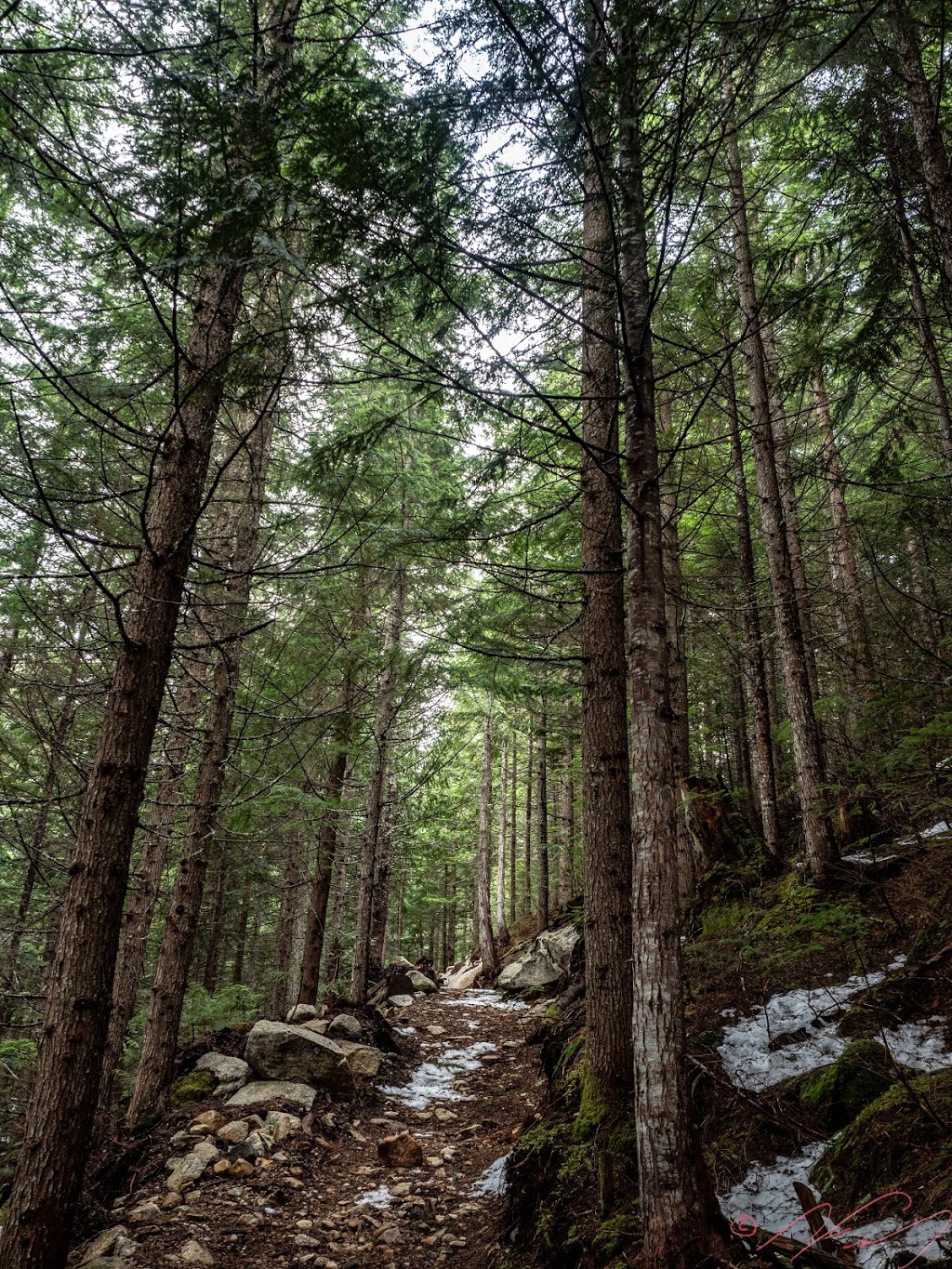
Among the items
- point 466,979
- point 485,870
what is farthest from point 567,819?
point 466,979

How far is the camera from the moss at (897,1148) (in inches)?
124

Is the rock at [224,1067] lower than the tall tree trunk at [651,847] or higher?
lower

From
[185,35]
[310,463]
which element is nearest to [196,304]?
[310,463]

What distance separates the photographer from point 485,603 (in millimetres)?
9977

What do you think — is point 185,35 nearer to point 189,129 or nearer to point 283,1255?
point 189,129

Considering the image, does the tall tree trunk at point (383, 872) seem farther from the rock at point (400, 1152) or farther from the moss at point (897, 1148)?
the moss at point (897, 1148)

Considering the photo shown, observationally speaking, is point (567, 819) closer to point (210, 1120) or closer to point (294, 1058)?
point (294, 1058)

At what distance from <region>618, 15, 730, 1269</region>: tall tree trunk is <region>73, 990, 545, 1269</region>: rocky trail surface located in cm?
232

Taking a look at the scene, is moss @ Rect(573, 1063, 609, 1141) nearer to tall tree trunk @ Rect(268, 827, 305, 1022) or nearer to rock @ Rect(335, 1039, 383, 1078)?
rock @ Rect(335, 1039, 383, 1078)

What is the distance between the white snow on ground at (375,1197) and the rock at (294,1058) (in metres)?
2.11

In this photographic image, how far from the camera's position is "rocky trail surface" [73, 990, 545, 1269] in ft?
14.8

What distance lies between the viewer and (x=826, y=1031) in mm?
4938

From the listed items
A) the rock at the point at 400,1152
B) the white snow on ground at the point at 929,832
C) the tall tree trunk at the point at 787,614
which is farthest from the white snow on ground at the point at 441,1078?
the white snow on ground at the point at 929,832

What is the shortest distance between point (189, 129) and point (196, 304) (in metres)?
1.37
